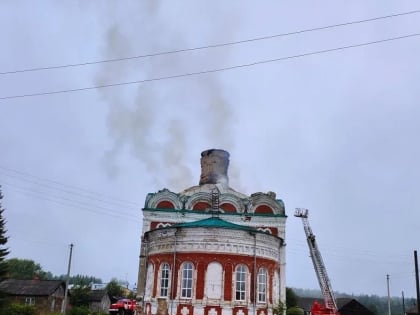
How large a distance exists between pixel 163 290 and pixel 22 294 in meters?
22.2

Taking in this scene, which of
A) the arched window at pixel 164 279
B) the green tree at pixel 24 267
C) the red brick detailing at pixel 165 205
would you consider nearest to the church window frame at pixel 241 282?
the arched window at pixel 164 279

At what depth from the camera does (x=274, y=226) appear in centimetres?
3444

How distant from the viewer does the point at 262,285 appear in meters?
26.2

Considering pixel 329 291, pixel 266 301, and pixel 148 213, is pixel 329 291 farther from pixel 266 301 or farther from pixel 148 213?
pixel 148 213

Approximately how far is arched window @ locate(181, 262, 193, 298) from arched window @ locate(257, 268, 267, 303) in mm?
3990

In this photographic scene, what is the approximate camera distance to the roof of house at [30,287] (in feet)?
137

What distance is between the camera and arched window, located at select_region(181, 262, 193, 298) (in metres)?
25.4

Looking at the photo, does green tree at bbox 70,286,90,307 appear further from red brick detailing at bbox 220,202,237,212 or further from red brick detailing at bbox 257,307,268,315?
red brick detailing at bbox 257,307,268,315

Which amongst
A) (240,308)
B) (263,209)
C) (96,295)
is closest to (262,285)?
(240,308)

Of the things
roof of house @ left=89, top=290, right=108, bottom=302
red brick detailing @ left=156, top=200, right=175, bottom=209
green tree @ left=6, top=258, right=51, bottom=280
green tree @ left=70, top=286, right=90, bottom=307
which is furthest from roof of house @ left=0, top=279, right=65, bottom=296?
green tree @ left=6, top=258, right=51, bottom=280

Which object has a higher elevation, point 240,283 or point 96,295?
point 240,283

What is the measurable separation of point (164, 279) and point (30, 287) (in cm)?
2313

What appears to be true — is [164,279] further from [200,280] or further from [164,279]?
[200,280]

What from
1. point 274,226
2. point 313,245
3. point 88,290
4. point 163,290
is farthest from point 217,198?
point 88,290
